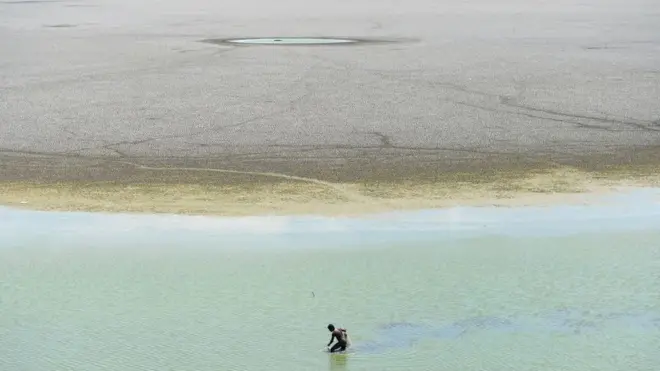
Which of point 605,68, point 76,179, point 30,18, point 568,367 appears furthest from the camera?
point 30,18

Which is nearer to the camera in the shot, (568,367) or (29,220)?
(568,367)

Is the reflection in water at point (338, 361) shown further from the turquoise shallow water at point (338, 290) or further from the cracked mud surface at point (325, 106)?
the cracked mud surface at point (325, 106)

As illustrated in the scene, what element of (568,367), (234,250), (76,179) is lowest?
(568,367)

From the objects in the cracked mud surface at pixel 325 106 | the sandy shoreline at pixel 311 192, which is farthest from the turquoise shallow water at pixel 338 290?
the cracked mud surface at pixel 325 106

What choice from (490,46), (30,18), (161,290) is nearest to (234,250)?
(161,290)

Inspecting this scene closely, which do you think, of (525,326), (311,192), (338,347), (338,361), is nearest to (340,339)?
(338,347)

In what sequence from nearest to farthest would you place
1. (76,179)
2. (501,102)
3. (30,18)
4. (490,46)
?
(76,179) → (501,102) → (490,46) → (30,18)

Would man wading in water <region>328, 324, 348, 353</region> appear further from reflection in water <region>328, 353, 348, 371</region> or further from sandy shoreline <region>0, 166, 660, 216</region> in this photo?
sandy shoreline <region>0, 166, 660, 216</region>

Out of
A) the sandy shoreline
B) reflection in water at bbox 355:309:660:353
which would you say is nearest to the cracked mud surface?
the sandy shoreline

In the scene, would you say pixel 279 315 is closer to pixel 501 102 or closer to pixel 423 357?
pixel 423 357
